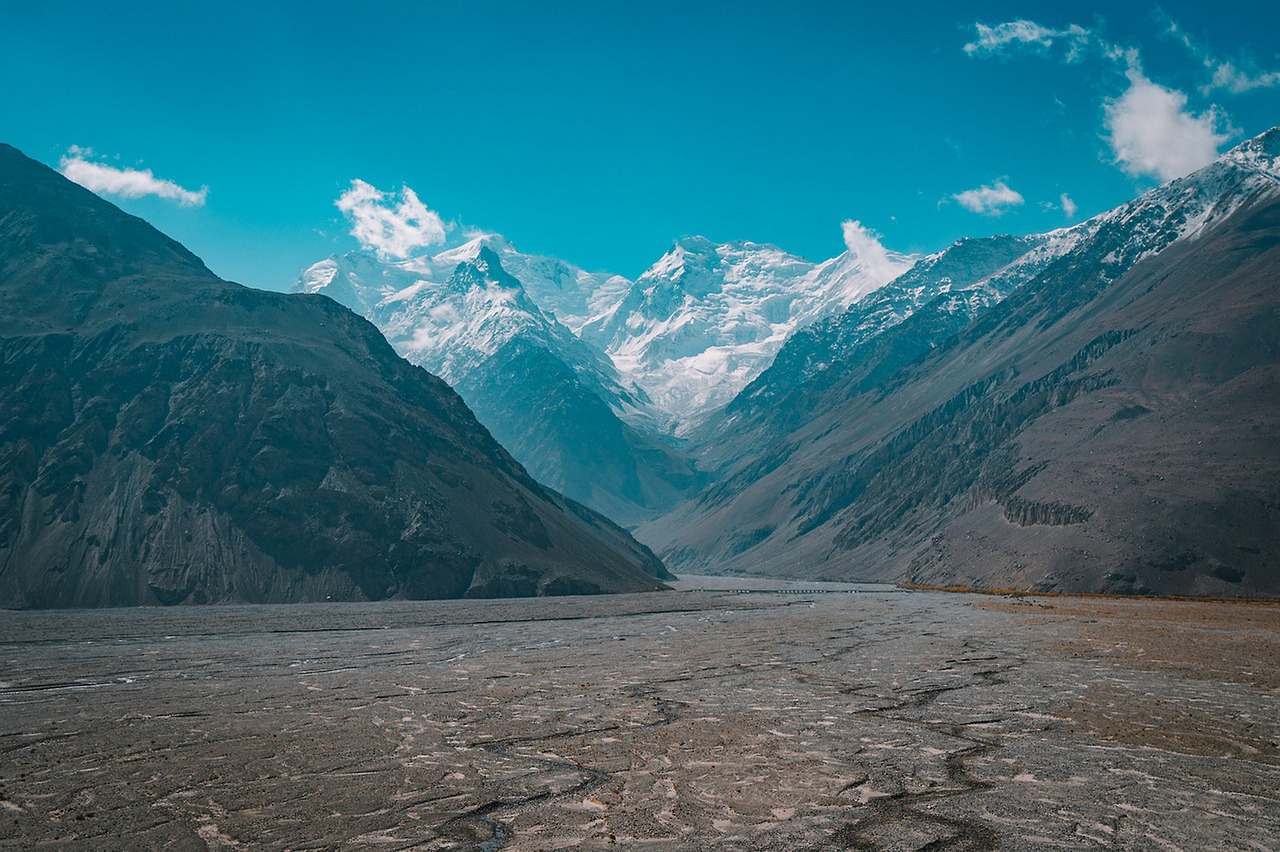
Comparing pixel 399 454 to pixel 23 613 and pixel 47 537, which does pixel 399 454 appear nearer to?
pixel 47 537

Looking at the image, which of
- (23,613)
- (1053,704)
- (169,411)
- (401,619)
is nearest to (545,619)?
(401,619)

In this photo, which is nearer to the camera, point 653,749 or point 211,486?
point 653,749

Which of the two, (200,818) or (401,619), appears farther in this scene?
(401,619)

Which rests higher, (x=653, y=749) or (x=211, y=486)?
(x=211, y=486)

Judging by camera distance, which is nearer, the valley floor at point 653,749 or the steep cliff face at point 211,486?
the valley floor at point 653,749
